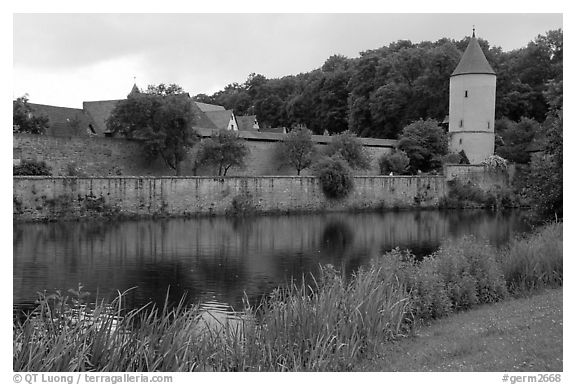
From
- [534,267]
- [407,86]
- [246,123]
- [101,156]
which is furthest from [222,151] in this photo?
[534,267]

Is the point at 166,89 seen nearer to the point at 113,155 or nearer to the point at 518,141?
the point at 113,155

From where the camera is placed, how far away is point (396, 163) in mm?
36469

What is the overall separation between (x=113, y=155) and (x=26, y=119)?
4.13 m

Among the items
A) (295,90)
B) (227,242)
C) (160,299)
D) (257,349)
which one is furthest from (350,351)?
(295,90)

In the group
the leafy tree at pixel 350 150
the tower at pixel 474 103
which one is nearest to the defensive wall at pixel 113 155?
the leafy tree at pixel 350 150

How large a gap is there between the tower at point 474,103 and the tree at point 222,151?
14.8 meters

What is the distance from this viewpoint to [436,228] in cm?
→ 2234

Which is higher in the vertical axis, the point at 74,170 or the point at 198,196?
the point at 74,170

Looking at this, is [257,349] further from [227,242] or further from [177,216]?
[177,216]

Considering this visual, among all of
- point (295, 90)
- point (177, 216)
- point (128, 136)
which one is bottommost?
point (177, 216)

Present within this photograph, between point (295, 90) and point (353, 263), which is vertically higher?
point (295, 90)

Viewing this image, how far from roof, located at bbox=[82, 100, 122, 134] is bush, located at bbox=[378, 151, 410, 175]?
15843 mm

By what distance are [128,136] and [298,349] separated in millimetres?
25414

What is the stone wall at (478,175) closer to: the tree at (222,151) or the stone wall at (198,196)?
the stone wall at (198,196)
